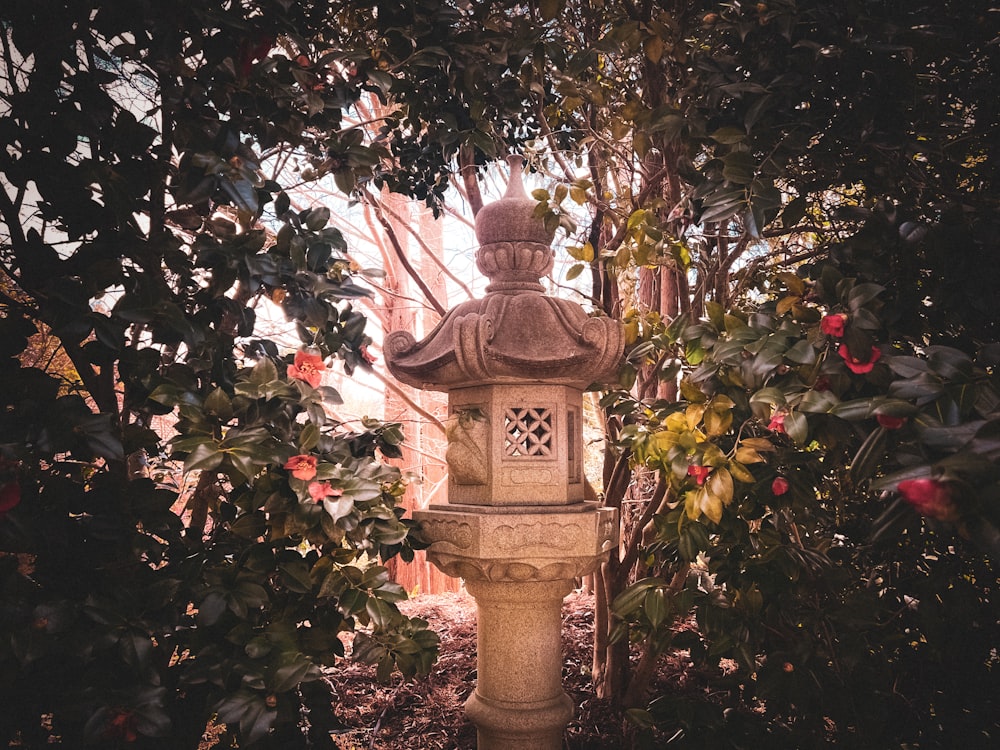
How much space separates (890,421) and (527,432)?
106cm

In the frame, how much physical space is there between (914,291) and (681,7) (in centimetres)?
99

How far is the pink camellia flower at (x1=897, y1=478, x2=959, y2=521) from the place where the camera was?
2.55 ft

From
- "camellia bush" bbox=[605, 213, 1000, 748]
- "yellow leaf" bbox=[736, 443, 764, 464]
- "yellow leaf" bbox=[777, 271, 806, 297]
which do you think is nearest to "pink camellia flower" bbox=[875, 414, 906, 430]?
"camellia bush" bbox=[605, 213, 1000, 748]

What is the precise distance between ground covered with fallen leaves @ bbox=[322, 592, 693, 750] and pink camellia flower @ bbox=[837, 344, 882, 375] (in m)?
1.69

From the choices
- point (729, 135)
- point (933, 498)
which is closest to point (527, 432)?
point (729, 135)

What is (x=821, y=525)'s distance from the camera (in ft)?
6.08

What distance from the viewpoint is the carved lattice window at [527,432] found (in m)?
1.90

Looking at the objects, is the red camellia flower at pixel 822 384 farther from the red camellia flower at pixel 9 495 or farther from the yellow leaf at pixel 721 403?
the red camellia flower at pixel 9 495

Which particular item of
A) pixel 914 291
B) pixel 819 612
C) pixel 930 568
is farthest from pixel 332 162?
pixel 930 568

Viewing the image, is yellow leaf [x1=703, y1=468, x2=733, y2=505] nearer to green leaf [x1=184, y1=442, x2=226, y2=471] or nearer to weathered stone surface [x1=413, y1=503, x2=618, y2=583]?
weathered stone surface [x1=413, y1=503, x2=618, y2=583]

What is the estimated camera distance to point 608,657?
242cm

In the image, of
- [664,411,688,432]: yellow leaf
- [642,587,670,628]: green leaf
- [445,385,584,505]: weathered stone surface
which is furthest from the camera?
[445,385,584,505]: weathered stone surface

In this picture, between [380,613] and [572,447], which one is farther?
[572,447]

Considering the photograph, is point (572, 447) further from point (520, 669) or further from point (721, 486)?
point (721, 486)
